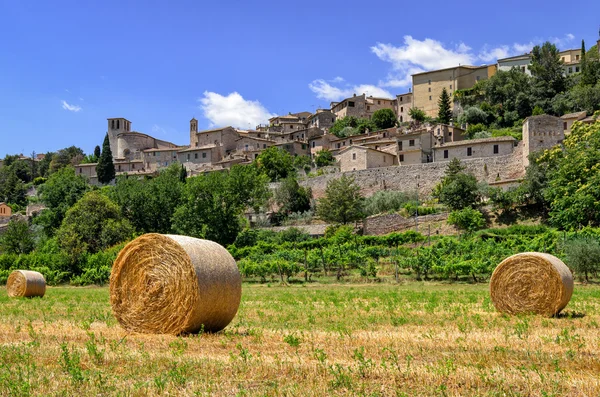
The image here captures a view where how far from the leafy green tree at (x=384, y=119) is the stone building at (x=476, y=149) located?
1472 inches

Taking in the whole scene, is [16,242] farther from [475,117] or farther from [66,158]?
[66,158]

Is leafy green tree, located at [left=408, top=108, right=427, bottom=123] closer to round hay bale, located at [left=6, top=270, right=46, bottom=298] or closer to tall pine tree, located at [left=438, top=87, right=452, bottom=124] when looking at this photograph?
tall pine tree, located at [left=438, top=87, right=452, bottom=124]

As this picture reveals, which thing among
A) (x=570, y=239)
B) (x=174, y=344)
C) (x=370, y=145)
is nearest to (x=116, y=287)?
(x=174, y=344)

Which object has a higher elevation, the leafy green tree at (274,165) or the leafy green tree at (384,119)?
the leafy green tree at (384,119)

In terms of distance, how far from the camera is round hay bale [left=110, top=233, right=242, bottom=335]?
12.4 m

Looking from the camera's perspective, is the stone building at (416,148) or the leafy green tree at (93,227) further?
the stone building at (416,148)

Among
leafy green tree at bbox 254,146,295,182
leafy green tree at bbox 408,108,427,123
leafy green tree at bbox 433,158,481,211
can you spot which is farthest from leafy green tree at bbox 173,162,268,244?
leafy green tree at bbox 408,108,427,123

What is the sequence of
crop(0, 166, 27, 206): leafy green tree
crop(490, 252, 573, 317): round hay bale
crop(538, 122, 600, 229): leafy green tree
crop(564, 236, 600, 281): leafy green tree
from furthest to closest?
crop(0, 166, 27, 206): leafy green tree → crop(538, 122, 600, 229): leafy green tree → crop(564, 236, 600, 281): leafy green tree → crop(490, 252, 573, 317): round hay bale

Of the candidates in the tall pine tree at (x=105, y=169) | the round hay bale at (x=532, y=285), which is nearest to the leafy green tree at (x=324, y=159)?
the tall pine tree at (x=105, y=169)

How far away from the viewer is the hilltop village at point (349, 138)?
7825 cm

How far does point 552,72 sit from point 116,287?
92.1m

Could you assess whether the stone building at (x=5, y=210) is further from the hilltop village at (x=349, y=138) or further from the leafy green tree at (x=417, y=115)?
the leafy green tree at (x=417, y=115)

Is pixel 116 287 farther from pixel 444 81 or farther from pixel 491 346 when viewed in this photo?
pixel 444 81

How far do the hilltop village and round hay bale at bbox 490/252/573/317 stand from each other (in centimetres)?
5584
